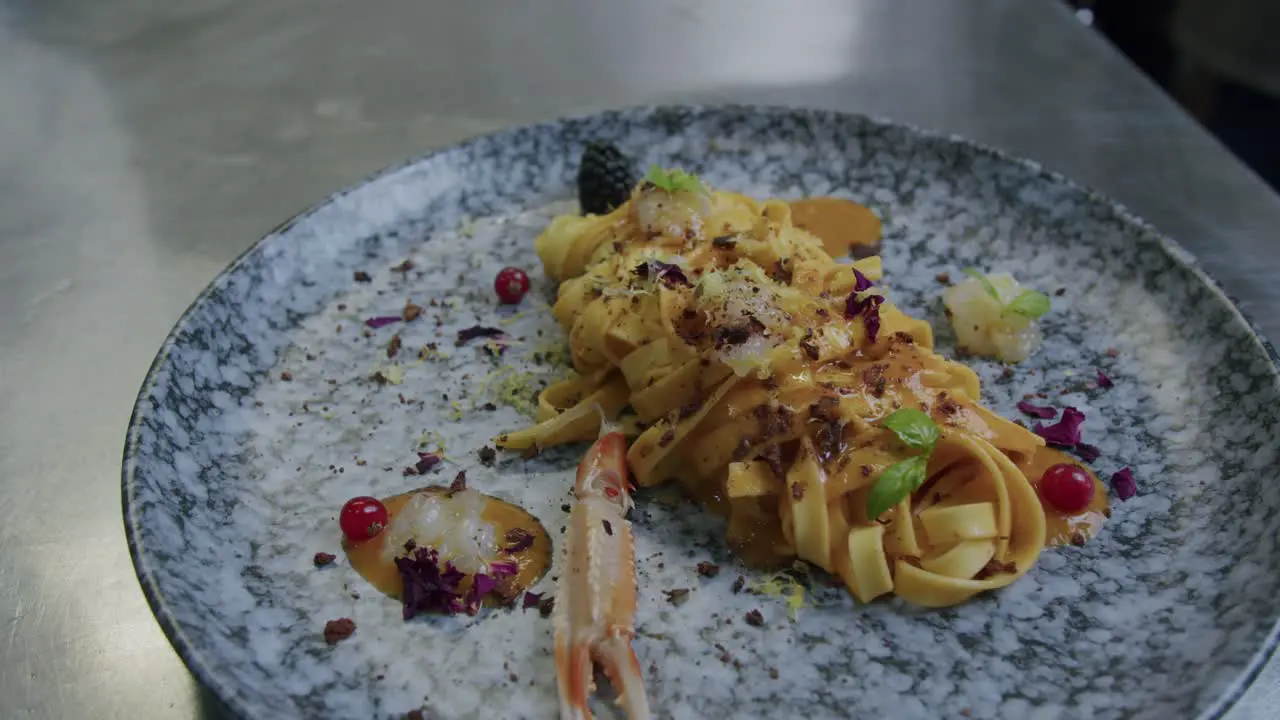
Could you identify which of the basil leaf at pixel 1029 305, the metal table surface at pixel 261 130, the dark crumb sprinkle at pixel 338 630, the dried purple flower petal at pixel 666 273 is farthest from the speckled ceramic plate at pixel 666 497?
the dried purple flower petal at pixel 666 273

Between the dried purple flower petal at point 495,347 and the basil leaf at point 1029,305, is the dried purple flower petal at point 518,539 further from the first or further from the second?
the basil leaf at point 1029,305

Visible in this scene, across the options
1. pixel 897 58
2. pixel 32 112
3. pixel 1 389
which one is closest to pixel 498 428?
pixel 1 389

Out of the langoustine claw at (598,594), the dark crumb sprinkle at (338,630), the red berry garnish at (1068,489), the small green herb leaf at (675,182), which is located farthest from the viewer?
the small green herb leaf at (675,182)

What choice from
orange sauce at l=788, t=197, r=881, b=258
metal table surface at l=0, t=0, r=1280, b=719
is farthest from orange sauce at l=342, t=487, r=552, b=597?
orange sauce at l=788, t=197, r=881, b=258

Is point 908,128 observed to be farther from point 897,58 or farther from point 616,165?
point 897,58

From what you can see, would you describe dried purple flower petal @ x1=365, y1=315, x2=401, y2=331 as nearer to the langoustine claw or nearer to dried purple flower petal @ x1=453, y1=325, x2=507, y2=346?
dried purple flower petal @ x1=453, y1=325, x2=507, y2=346

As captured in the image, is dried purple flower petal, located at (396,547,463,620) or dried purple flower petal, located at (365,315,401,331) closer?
dried purple flower petal, located at (396,547,463,620)
